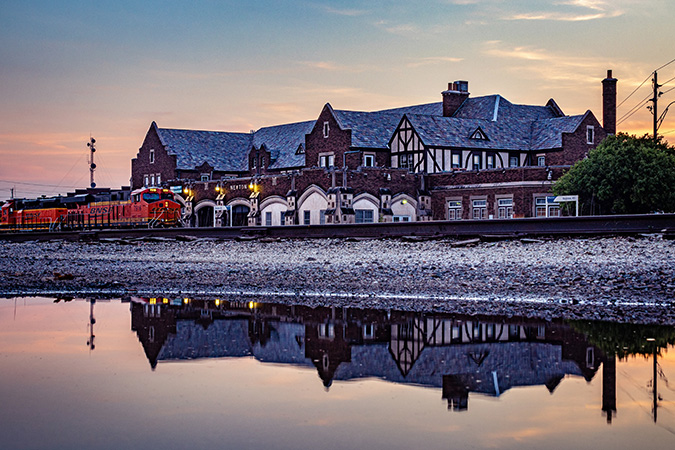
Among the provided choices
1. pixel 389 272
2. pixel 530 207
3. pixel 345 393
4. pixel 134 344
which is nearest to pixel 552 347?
pixel 345 393

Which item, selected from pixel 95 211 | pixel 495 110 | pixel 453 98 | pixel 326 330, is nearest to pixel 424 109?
pixel 453 98

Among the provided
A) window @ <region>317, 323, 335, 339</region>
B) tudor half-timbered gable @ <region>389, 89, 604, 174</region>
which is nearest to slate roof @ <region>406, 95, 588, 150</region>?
tudor half-timbered gable @ <region>389, 89, 604, 174</region>

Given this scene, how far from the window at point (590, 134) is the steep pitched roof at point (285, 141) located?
86.1ft

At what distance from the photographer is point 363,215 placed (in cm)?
5931

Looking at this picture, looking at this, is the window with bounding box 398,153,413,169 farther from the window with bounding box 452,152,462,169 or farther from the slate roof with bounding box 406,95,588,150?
the window with bounding box 452,152,462,169

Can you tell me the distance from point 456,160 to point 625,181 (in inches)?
797

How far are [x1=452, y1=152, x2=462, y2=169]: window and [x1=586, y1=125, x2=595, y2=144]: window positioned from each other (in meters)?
12.0

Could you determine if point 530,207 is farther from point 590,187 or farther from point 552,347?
point 552,347

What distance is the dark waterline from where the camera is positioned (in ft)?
30.8

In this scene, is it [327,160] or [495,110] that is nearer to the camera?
[327,160]

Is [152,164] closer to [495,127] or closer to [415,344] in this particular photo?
[495,127]

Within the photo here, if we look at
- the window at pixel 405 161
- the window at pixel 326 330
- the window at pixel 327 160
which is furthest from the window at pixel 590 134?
the window at pixel 326 330

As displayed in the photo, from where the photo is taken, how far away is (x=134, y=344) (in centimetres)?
1627

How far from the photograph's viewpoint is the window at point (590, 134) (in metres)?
72.5
